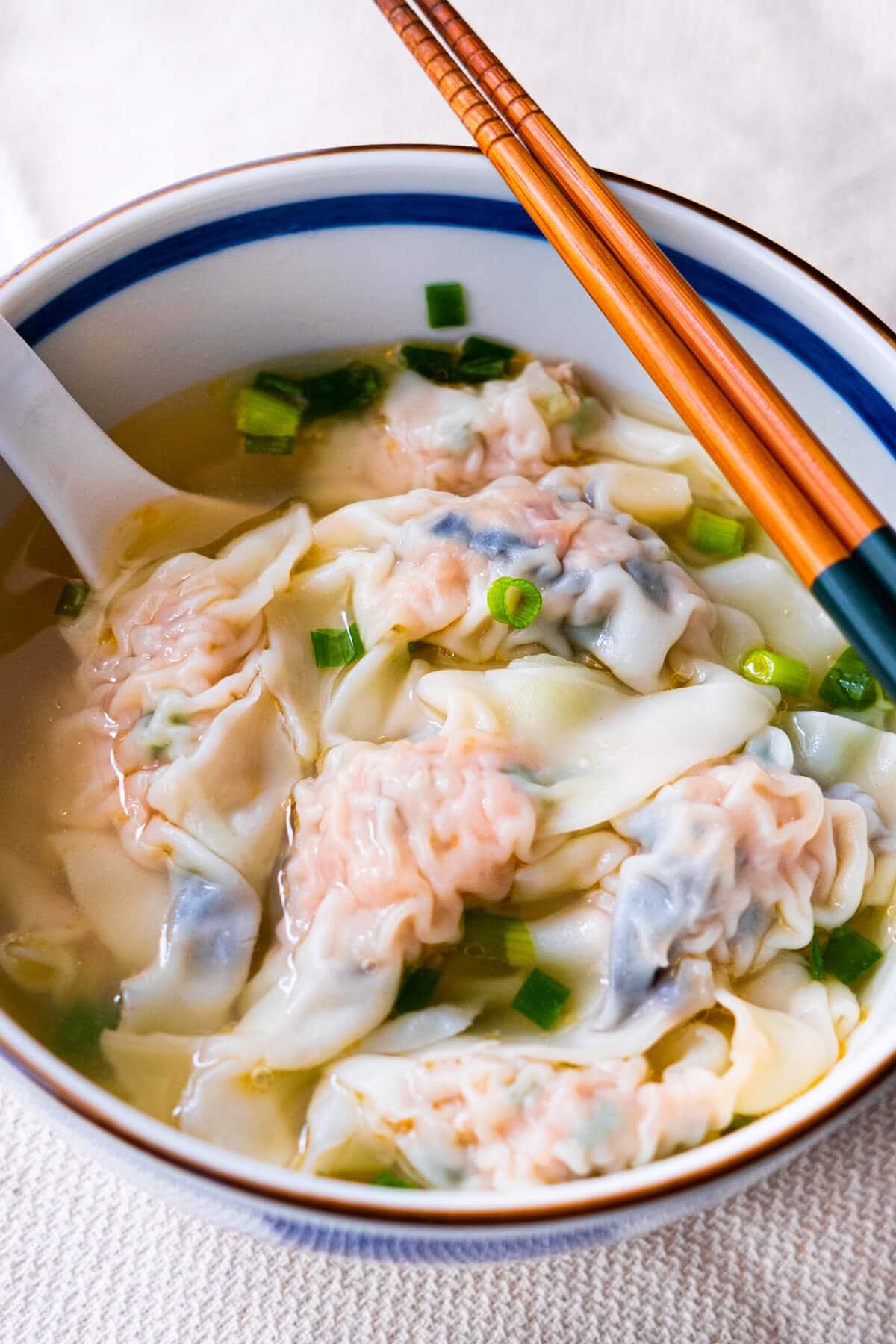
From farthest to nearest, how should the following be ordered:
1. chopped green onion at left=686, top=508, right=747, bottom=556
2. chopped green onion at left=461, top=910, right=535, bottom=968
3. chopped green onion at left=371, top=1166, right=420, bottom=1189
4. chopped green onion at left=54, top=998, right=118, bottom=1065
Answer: chopped green onion at left=686, top=508, right=747, bottom=556 → chopped green onion at left=461, top=910, right=535, bottom=968 → chopped green onion at left=54, top=998, right=118, bottom=1065 → chopped green onion at left=371, top=1166, right=420, bottom=1189

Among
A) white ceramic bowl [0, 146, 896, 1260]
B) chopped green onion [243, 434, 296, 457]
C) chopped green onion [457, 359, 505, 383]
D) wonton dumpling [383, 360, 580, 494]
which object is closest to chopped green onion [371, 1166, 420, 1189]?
white ceramic bowl [0, 146, 896, 1260]

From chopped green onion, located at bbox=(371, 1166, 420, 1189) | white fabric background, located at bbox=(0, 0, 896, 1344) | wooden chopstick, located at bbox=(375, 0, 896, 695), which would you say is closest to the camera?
wooden chopstick, located at bbox=(375, 0, 896, 695)

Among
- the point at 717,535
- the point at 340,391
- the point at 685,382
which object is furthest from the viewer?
the point at 340,391

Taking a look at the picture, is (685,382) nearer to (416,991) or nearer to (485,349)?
(485,349)

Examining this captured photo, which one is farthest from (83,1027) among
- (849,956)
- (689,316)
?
(689,316)

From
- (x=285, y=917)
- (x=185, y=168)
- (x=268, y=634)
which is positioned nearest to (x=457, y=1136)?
(x=285, y=917)

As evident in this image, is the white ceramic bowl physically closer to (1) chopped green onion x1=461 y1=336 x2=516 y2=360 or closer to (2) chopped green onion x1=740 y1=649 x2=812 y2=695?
(1) chopped green onion x1=461 y1=336 x2=516 y2=360

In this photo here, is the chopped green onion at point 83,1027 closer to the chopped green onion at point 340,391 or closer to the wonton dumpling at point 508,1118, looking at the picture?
the wonton dumpling at point 508,1118
